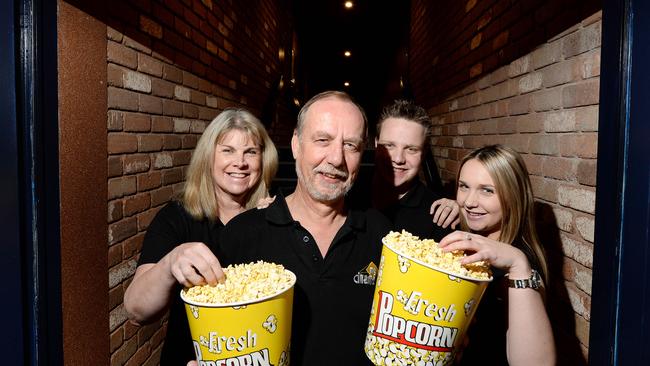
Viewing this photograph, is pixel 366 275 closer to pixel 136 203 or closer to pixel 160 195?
pixel 136 203

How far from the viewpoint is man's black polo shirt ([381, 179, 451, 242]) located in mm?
2059

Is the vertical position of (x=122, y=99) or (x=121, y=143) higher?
(x=122, y=99)

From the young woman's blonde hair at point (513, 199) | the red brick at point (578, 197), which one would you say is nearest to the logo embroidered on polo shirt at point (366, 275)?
the young woman's blonde hair at point (513, 199)

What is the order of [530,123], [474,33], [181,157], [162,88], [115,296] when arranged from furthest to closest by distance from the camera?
[474,33] < [181,157] < [162,88] < [530,123] < [115,296]

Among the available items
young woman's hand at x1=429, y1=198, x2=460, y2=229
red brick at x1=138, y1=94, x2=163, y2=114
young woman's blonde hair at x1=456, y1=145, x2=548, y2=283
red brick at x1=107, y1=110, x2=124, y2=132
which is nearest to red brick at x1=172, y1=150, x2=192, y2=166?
red brick at x1=138, y1=94, x2=163, y2=114

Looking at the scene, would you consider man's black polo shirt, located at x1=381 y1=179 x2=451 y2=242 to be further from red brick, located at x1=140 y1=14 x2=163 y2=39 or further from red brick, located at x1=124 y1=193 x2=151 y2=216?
red brick, located at x1=140 y1=14 x2=163 y2=39

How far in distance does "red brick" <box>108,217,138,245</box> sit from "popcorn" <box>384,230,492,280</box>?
5.31 feet

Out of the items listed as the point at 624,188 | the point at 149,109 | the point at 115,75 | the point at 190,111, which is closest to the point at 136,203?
the point at 149,109

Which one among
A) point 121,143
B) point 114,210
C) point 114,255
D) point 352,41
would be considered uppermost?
point 352,41

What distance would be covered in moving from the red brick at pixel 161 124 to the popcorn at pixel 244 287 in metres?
1.83

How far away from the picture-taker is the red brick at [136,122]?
2311 millimetres

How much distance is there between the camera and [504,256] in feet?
3.77

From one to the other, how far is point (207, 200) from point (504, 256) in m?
1.46

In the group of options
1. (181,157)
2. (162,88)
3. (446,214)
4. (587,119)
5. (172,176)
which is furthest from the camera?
(181,157)
